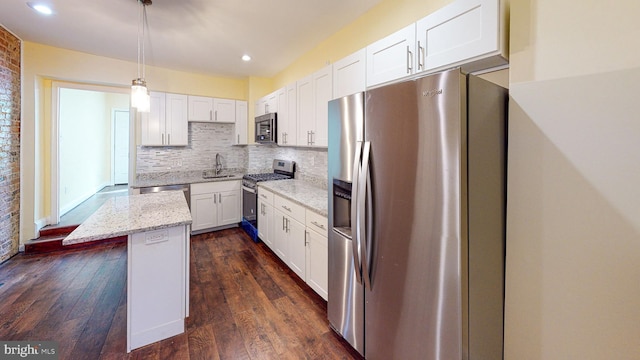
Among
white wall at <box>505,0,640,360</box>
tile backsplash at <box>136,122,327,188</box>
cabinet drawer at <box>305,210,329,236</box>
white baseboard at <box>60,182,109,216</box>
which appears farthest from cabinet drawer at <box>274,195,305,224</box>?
white baseboard at <box>60,182,109,216</box>

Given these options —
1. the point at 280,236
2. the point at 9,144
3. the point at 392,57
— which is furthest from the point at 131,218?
the point at 9,144

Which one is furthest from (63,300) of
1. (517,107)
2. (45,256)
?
(517,107)

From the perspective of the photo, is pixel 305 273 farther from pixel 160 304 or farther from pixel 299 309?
pixel 160 304

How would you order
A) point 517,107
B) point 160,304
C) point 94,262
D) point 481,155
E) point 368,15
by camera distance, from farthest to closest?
point 94,262 → point 368,15 → point 160,304 → point 517,107 → point 481,155

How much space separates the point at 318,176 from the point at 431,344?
8.33ft

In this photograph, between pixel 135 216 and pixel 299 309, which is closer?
pixel 135 216

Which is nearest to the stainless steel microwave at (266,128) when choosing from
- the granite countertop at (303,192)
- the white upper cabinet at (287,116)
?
the white upper cabinet at (287,116)

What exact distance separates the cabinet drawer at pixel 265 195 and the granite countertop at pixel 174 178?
3.22 feet

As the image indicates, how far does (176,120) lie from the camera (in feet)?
14.0

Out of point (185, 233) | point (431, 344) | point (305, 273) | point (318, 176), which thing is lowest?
point (305, 273)

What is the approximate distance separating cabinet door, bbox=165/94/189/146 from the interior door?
4.12 m

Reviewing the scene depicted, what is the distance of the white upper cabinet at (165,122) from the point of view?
4.06 m

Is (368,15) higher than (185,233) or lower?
higher

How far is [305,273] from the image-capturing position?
2.58 metres
